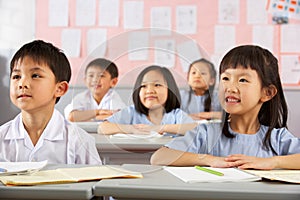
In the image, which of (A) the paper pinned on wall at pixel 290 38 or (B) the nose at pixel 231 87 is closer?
(B) the nose at pixel 231 87

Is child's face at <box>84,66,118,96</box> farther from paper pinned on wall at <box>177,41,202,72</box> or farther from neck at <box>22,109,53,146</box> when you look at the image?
neck at <box>22,109,53,146</box>

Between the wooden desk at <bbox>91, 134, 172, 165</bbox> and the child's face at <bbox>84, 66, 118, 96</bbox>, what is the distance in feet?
0.39

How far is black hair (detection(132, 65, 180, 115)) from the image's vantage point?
47.0 inches

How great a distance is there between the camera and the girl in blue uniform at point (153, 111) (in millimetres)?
1194

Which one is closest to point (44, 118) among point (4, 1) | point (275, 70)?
point (275, 70)

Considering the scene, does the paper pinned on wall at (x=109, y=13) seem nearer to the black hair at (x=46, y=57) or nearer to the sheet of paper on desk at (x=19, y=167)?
Result: the black hair at (x=46, y=57)

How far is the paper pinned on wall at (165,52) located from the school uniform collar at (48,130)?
53cm

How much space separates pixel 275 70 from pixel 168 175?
79 cm

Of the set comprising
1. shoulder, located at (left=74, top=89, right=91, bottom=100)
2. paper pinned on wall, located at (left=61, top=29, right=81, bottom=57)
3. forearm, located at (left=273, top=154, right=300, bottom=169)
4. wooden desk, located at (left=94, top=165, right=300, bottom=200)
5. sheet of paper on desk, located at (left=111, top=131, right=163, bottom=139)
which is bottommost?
forearm, located at (left=273, top=154, right=300, bottom=169)

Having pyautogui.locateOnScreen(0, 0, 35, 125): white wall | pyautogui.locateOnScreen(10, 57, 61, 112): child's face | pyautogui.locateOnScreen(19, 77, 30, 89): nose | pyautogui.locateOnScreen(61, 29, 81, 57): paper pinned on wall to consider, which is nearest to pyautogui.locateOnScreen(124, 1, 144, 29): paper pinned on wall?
pyautogui.locateOnScreen(61, 29, 81, 57): paper pinned on wall

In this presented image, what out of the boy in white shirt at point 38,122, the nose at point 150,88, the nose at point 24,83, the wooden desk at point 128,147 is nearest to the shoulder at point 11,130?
the boy in white shirt at point 38,122

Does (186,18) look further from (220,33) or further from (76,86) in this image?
(76,86)

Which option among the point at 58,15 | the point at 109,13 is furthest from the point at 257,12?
the point at 58,15

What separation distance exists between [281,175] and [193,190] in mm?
297
